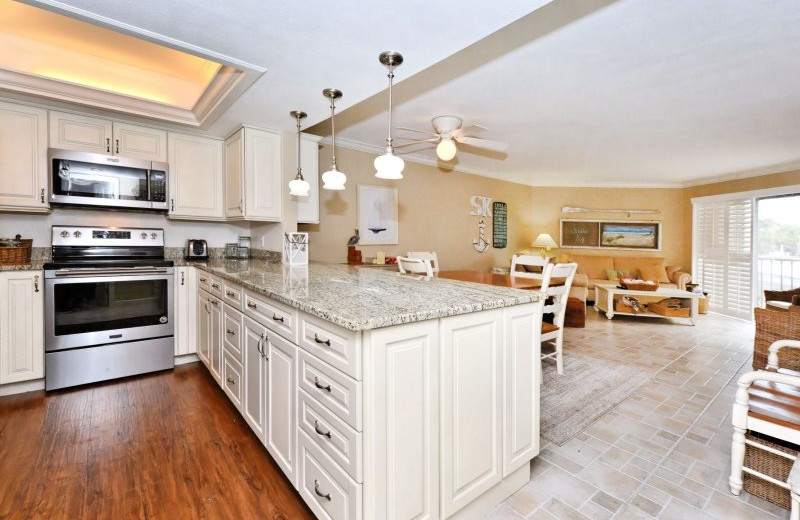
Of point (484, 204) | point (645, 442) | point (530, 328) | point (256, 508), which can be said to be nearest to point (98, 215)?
point (256, 508)

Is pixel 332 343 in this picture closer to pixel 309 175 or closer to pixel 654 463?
pixel 654 463

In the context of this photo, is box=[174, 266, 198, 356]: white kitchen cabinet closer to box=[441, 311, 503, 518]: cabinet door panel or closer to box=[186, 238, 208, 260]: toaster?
box=[186, 238, 208, 260]: toaster

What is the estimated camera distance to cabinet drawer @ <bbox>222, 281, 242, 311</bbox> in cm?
219

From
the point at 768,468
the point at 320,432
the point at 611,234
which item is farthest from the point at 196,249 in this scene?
the point at 611,234

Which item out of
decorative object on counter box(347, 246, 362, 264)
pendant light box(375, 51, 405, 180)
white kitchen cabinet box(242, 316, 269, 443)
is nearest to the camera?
white kitchen cabinet box(242, 316, 269, 443)

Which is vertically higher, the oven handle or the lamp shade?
the lamp shade

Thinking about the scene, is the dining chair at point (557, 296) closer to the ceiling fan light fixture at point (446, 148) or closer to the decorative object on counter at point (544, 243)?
the ceiling fan light fixture at point (446, 148)

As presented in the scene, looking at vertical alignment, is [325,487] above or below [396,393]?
below

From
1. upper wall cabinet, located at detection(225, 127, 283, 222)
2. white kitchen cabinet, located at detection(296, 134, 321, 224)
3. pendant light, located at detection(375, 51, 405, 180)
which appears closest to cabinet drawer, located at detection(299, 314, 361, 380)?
pendant light, located at detection(375, 51, 405, 180)

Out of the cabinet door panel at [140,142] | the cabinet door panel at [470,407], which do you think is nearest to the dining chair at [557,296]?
the cabinet door panel at [470,407]

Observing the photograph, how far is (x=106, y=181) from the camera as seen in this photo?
9.80 feet

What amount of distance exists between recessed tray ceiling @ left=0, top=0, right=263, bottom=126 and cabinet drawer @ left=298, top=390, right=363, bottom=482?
75.4 inches

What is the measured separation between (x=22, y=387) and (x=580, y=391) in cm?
419

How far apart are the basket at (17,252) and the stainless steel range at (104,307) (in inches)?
6.4
